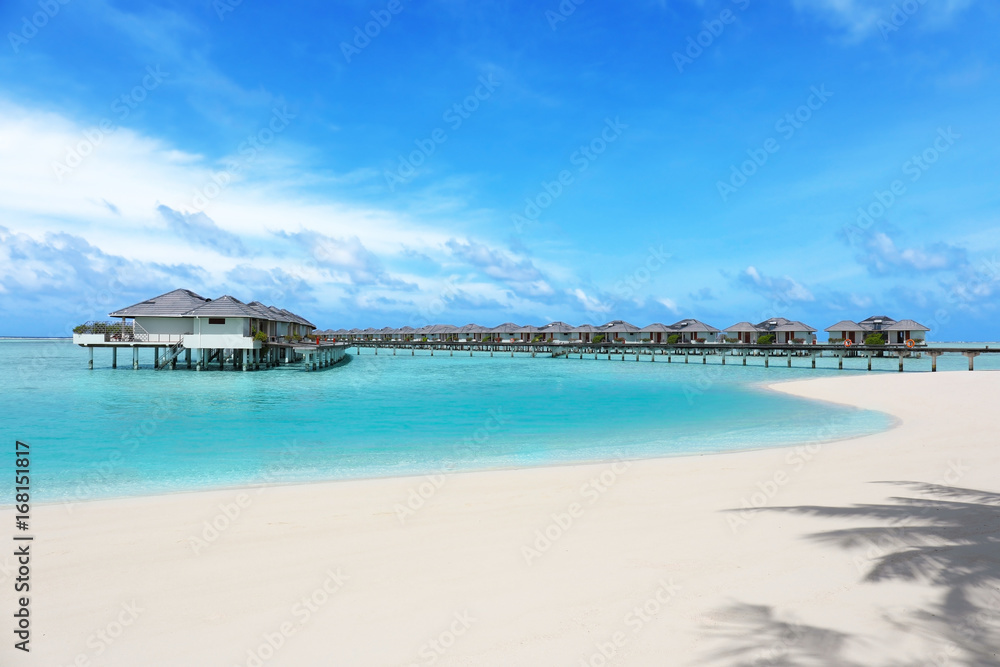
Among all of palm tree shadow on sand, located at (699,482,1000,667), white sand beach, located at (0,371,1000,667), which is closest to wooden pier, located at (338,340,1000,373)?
palm tree shadow on sand, located at (699,482,1000,667)

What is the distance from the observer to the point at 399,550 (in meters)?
5.38

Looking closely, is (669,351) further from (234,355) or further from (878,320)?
(234,355)

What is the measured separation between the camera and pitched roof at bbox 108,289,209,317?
37375mm

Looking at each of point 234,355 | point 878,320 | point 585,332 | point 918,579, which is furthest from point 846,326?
point 918,579

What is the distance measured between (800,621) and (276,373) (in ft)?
131

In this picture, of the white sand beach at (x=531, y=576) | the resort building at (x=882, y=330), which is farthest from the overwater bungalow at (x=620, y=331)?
the white sand beach at (x=531, y=576)

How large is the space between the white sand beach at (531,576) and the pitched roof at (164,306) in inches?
1349

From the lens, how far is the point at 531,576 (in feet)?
15.2

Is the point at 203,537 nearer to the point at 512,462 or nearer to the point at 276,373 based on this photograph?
the point at 512,462

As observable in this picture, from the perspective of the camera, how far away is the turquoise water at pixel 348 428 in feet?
35.1

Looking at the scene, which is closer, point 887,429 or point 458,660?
point 458,660

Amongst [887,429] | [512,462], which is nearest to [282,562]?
[512,462]

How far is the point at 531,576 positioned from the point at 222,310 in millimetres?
37413

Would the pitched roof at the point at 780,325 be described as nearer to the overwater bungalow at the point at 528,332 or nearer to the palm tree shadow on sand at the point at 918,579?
the overwater bungalow at the point at 528,332
